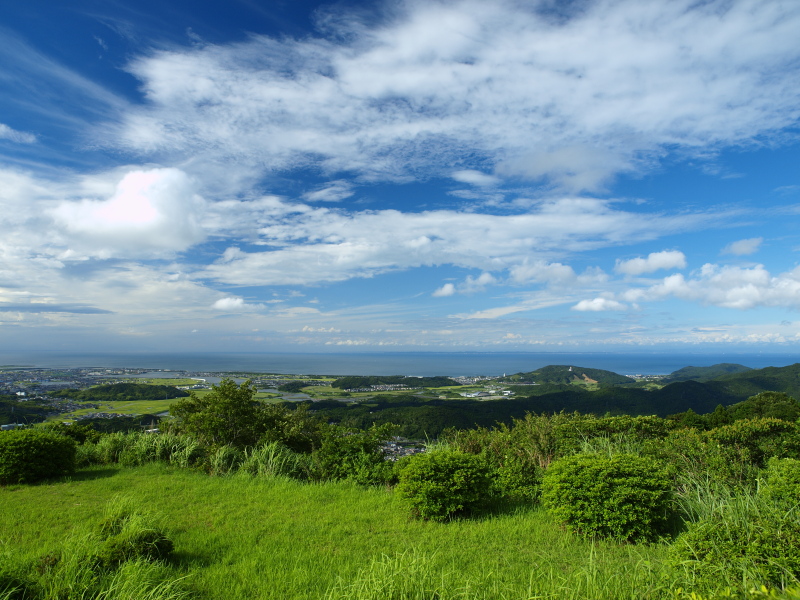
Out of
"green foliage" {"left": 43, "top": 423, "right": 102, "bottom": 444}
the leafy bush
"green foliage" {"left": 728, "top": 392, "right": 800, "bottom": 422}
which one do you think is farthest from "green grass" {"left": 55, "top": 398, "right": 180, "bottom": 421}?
"green foliage" {"left": 728, "top": 392, "right": 800, "bottom": 422}

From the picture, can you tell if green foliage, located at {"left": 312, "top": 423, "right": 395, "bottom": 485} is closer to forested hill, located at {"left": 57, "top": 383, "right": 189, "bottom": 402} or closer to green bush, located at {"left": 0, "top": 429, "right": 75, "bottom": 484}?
green bush, located at {"left": 0, "top": 429, "right": 75, "bottom": 484}

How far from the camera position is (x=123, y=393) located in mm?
42281

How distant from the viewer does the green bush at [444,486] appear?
18.2ft

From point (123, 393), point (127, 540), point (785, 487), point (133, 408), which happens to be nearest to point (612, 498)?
point (785, 487)

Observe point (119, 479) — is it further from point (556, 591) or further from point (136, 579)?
point (556, 591)

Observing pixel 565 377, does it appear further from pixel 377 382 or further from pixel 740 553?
pixel 740 553

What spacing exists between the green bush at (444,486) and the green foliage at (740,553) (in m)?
2.61

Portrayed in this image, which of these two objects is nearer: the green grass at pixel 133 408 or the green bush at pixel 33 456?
the green bush at pixel 33 456

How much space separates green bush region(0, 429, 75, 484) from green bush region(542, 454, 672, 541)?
8492 millimetres

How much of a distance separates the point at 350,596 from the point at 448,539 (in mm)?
2147

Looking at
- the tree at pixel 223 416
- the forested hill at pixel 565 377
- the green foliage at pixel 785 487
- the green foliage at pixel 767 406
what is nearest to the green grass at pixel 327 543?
the green foliage at pixel 785 487

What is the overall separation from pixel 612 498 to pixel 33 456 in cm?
924

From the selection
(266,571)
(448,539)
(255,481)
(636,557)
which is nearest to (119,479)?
(255,481)

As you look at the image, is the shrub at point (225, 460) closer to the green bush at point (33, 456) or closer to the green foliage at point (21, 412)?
the green bush at point (33, 456)
